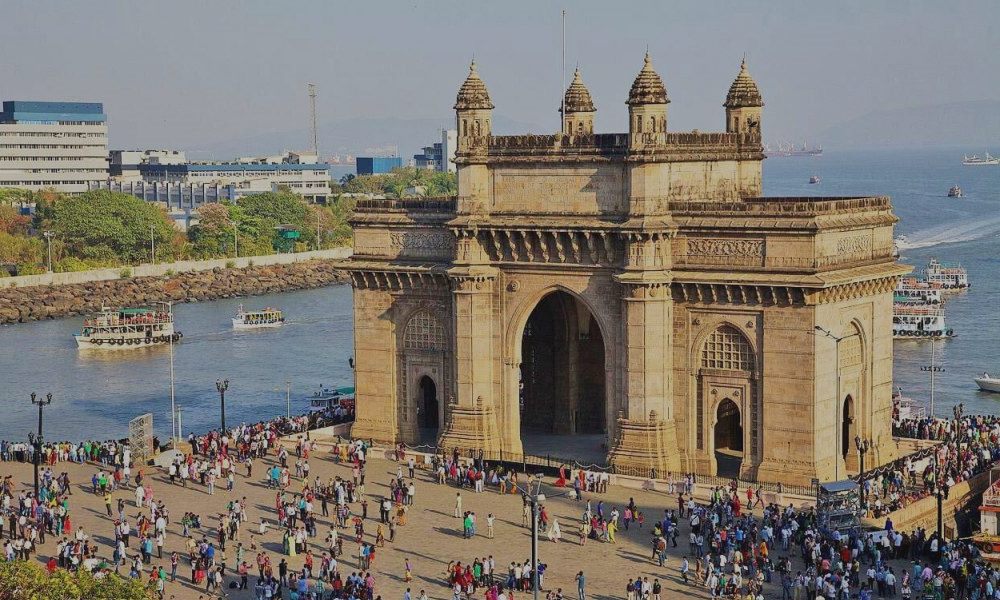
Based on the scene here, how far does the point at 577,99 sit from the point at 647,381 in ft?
45.4

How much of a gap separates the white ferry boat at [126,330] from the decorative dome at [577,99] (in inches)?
1872

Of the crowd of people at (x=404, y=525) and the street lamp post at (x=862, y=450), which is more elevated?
the street lamp post at (x=862, y=450)

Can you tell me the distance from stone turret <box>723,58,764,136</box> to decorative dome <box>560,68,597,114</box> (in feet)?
22.2

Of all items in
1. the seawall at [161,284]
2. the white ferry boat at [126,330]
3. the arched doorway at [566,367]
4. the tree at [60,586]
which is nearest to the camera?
the tree at [60,586]

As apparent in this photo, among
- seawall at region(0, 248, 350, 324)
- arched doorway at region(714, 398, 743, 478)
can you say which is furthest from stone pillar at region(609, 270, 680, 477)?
seawall at region(0, 248, 350, 324)

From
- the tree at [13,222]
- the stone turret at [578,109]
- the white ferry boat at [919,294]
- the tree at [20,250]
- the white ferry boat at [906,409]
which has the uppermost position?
the stone turret at [578,109]

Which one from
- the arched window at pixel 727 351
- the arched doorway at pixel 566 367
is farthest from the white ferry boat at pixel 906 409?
the arched window at pixel 727 351

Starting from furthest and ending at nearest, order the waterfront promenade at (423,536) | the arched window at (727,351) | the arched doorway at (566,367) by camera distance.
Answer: the arched doorway at (566,367) → the arched window at (727,351) → the waterfront promenade at (423,536)

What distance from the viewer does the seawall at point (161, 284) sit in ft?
419

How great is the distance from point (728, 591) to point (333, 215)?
476ft

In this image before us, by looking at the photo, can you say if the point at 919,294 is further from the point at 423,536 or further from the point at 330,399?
the point at 423,536

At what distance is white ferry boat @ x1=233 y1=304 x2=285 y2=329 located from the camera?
382 feet

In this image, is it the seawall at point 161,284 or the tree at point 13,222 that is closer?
the seawall at point 161,284

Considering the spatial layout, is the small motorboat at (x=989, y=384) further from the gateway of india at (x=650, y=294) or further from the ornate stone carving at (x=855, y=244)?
the ornate stone carving at (x=855, y=244)
